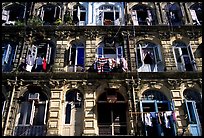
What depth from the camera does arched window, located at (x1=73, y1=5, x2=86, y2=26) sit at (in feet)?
55.5

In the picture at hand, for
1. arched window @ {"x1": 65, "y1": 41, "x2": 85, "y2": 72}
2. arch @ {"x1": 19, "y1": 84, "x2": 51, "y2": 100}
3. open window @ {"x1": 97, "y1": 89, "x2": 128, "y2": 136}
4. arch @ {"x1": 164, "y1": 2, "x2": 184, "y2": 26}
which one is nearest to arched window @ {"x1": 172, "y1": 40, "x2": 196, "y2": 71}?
arch @ {"x1": 164, "y1": 2, "x2": 184, "y2": 26}

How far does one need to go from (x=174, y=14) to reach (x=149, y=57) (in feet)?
13.2

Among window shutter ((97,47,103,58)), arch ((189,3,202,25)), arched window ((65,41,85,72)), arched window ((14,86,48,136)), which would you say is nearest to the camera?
arched window ((14,86,48,136))

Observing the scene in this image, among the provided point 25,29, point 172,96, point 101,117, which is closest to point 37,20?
point 25,29

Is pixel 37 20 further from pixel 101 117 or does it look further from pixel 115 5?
pixel 101 117

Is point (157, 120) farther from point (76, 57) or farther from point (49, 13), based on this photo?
point (49, 13)

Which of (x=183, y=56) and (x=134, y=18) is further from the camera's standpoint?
(x=134, y=18)

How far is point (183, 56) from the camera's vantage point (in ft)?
50.1

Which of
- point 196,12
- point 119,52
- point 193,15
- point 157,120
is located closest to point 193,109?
point 157,120

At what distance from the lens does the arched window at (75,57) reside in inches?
577

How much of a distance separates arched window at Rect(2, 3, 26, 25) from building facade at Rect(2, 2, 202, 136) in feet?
0.18

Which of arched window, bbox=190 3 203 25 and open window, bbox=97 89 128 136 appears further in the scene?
arched window, bbox=190 3 203 25

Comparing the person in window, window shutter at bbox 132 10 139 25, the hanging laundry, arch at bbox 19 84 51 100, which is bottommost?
the hanging laundry

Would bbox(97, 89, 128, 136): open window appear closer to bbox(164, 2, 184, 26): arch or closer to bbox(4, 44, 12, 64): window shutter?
bbox(4, 44, 12, 64): window shutter
